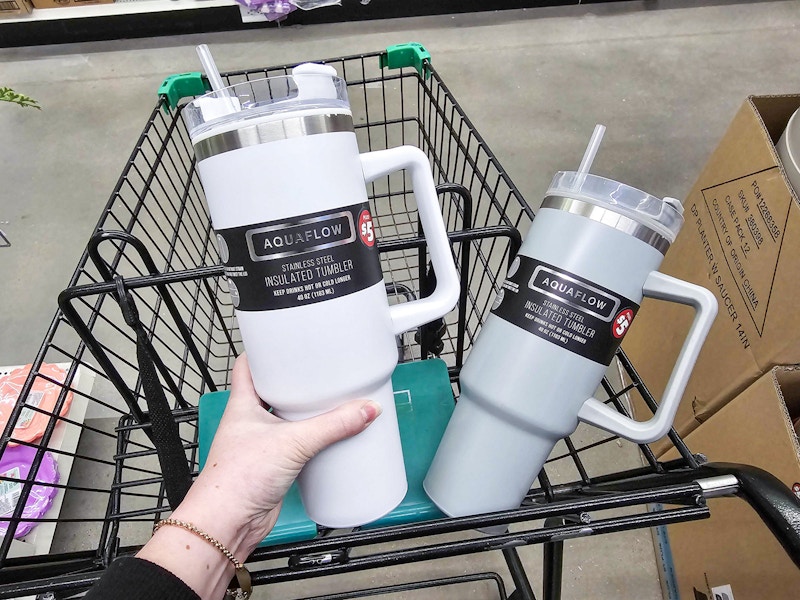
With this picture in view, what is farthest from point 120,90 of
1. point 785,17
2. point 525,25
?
point 785,17

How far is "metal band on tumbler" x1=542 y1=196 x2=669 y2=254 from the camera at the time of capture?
0.36 meters

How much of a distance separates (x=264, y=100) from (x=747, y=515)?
86cm

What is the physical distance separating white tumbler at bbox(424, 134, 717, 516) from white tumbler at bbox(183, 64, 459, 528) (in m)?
0.08

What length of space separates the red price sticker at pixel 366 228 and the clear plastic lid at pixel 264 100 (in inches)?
3.0

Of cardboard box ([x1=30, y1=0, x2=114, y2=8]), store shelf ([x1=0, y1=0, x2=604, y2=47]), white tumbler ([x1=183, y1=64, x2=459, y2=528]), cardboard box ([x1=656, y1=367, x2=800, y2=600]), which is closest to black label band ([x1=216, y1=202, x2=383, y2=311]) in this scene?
white tumbler ([x1=183, y1=64, x2=459, y2=528])

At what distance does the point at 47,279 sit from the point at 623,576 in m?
1.61

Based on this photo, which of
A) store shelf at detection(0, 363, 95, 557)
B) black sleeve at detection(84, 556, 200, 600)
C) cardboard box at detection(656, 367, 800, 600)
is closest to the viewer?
black sleeve at detection(84, 556, 200, 600)

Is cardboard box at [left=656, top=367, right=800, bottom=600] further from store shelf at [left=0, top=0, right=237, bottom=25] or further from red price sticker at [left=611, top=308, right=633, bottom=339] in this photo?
store shelf at [left=0, top=0, right=237, bottom=25]

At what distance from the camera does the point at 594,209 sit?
0.37 m

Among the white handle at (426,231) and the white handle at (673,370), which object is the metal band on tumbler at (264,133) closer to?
the white handle at (426,231)

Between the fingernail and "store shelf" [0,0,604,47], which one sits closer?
the fingernail

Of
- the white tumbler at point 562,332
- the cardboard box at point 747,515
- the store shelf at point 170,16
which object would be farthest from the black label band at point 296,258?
the store shelf at point 170,16

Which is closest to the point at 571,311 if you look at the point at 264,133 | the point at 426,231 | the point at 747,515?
the point at 426,231

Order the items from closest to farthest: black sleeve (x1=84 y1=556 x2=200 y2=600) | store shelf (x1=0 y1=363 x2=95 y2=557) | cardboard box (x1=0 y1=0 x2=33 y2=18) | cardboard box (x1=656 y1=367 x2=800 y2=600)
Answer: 1. black sleeve (x1=84 y1=556 x2=200 y2=600)
2. cardboard box (x1=656 y1=367 x2=800 y2=600)
3. store shelf (x1=0 y1=363 x2=95 y2=557)
4. cardboard box (x1=0 y1=0 x2=33 y2=18)
